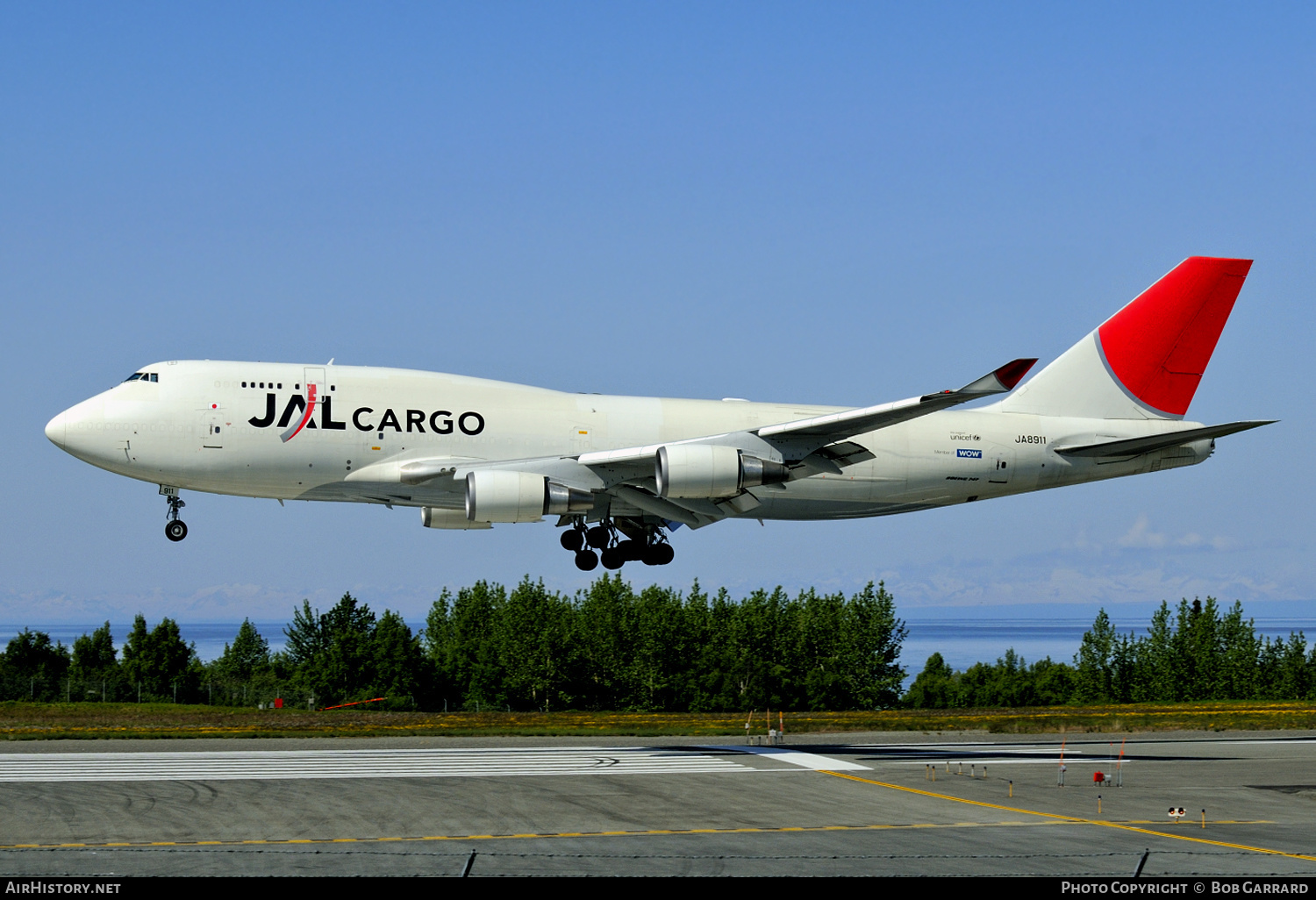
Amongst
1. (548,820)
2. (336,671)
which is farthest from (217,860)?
(336,671)

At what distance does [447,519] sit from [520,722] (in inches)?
699

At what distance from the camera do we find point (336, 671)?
332 ft

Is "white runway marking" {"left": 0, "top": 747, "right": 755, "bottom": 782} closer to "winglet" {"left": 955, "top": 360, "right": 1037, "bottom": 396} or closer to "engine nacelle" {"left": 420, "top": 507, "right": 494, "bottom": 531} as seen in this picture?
"engine nacelle" {"left": 420, "top": 507, "right": 494, "bottom": 531}

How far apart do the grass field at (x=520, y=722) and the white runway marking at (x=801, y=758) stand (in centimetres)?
806

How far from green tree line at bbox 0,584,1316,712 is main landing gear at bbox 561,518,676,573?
57.0m

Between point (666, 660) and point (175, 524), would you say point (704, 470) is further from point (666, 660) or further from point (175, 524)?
point (666, 660)

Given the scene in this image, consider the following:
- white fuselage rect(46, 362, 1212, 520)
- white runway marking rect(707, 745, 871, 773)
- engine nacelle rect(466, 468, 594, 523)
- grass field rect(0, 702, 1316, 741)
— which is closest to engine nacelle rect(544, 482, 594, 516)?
engine nacelle rect(466, 468, 594, 523)

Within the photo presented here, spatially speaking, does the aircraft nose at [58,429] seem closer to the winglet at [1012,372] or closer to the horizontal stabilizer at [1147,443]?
the winglet at [1012,372]

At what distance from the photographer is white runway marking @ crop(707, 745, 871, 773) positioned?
3928 centimetres

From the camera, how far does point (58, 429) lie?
38188 mm

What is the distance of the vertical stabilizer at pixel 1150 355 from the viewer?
47875 millimetres

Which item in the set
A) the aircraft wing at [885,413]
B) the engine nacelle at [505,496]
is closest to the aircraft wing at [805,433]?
the aircraft wing at [885,413]

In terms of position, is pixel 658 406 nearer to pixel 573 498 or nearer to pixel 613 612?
pixel 573 498
